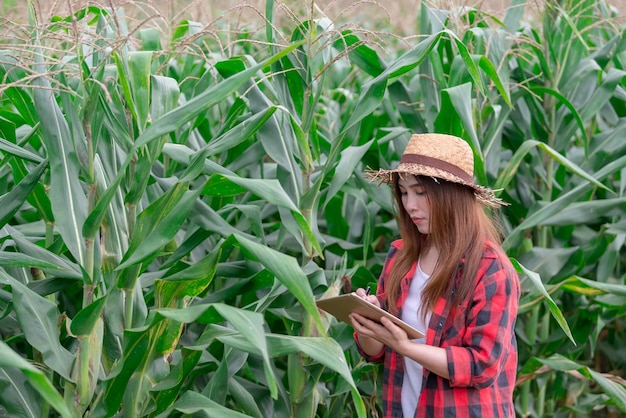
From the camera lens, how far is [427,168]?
2.11 metres

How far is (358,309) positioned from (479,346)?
305 mm

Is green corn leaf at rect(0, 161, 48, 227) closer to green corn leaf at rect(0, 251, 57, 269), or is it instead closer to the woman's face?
green corn leaf at rect(0, 251, 57, 269)

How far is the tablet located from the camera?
1996 millimetres

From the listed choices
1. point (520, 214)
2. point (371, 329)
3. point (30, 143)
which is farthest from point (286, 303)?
point (520, 214)

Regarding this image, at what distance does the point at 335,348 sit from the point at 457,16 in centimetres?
153

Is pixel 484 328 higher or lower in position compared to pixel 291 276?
lower

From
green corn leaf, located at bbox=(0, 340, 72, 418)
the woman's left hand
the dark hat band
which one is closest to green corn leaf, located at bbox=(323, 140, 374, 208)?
the dark hat band

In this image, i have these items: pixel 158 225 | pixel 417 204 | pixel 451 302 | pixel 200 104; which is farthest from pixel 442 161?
pixel 158 225

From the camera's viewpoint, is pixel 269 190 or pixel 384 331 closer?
pixel 269 190

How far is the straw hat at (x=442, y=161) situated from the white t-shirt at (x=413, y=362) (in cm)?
27

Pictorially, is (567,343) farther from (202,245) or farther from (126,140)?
(126,140)

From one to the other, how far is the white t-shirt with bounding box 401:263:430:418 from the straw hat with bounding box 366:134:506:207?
275 millimetres

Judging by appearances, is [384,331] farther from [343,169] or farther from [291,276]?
[343,169]

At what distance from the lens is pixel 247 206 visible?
249 cm
